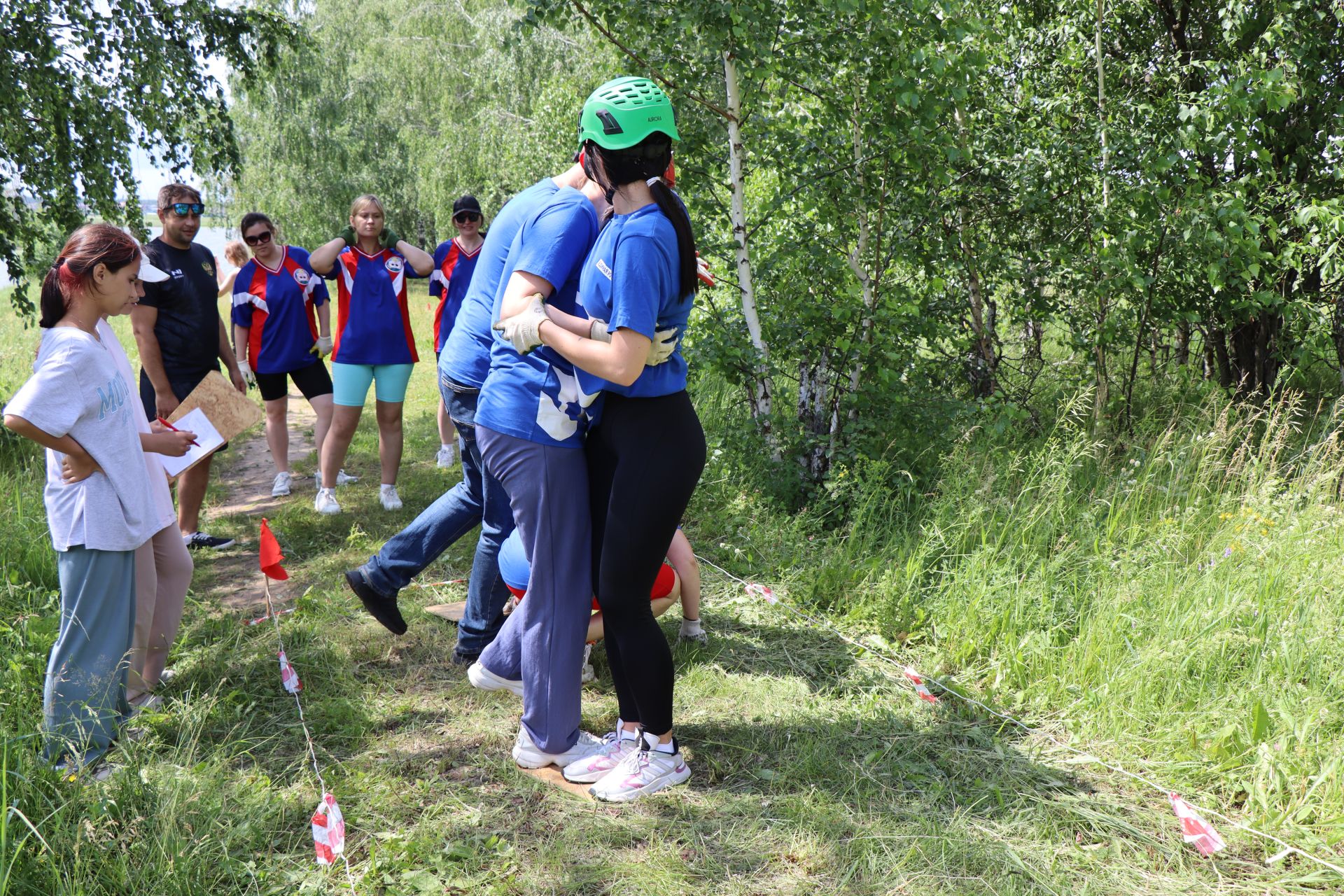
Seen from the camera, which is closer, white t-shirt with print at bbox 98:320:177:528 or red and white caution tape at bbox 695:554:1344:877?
red and white caution tape at bbox 695:554:1344:877

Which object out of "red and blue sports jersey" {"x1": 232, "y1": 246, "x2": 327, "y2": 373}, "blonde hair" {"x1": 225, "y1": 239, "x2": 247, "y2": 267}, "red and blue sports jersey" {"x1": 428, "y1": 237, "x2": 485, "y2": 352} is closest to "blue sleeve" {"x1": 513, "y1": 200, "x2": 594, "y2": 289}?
"red and blue sports jersey" {"x1": 428, "y1": 237, "x2": 485, "y2": 352}

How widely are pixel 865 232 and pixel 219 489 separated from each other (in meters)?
4.67

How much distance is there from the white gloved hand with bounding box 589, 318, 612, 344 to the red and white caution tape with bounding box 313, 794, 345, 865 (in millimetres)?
1520

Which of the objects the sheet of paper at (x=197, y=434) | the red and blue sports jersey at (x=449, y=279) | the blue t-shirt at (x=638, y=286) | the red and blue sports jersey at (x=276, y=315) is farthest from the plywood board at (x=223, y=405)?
the blue t-shirt at (x=638, y=286)

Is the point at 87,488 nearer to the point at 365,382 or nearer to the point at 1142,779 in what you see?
the point at 365,382

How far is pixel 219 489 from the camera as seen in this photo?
22.3 feet

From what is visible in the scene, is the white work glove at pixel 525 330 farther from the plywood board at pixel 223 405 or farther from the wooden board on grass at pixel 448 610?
the plywood board at pixel 223 405

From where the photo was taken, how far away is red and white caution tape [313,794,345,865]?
265 cm

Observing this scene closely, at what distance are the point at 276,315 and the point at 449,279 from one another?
1.12m

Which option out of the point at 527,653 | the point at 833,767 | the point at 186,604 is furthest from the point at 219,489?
the point at 833,767

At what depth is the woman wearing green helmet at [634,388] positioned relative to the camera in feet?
8.57

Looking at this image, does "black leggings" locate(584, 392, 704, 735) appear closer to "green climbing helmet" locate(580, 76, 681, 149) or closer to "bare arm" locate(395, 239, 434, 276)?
"green climbing helmet" locate(580, 76, 681, 149)

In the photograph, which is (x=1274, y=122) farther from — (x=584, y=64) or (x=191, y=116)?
(x=584, y=64)

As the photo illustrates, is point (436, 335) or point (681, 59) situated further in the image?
point (436, 335)
